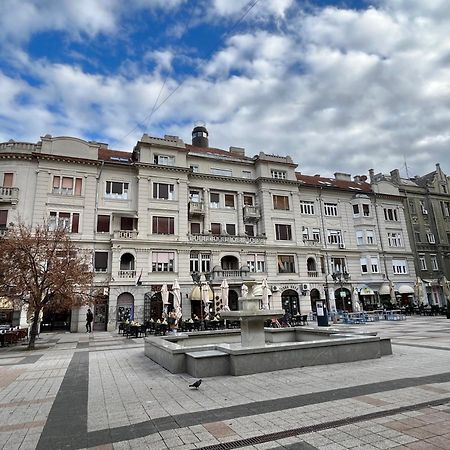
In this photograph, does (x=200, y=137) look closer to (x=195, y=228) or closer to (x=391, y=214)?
(x=195, y=228)

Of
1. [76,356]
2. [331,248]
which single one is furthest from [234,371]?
[331,248]

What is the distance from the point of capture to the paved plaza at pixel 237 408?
489 cm

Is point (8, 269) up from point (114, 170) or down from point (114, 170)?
down

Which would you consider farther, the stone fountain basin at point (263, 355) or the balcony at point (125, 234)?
the balcony at point (125, 234)

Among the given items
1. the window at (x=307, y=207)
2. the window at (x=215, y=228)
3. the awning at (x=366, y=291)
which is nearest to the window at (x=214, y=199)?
the window at (x=215, y=228)

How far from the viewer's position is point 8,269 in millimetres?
17844

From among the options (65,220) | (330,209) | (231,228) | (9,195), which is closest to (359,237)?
(330,209)

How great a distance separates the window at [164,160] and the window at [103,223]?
7.18 m

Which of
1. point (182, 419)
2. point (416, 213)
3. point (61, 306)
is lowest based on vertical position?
point (182, 419)

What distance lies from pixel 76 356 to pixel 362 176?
45735 mm

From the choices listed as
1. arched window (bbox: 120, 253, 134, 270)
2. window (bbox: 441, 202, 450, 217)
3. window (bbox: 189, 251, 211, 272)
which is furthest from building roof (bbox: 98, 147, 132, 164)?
window (bbox: 441, 202, 450, 217)

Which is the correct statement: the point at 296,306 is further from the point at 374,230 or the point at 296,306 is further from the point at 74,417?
the point at 74,417

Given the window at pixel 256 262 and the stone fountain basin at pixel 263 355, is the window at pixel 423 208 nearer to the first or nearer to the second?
the window at pixel 256 262

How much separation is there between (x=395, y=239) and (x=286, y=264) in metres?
16.6
